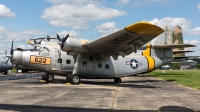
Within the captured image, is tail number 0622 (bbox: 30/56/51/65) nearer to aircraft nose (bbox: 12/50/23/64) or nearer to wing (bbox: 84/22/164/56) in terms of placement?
aircraft nose (bbox: 12/50/23/64)

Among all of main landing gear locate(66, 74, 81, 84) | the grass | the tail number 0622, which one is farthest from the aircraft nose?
the grass

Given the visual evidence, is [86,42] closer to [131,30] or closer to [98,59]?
[98,59]

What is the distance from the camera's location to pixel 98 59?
20297 millimetres

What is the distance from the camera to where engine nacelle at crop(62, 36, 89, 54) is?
17.3m

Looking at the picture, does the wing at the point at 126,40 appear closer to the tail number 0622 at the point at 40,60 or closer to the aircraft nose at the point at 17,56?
the tail number 0622 at the point at 40,60

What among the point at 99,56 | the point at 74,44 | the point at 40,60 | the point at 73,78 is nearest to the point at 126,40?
the point at 74,44

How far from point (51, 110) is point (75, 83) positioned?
10926 mm

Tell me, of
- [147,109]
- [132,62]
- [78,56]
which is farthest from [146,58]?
[147,109]

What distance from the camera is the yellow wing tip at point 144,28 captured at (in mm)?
13274

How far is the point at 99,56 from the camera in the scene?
2027 centimetres

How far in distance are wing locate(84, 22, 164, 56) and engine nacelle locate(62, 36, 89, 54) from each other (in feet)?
1.42

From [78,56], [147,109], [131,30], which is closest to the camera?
[147,109]

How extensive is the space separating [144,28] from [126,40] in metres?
2.60

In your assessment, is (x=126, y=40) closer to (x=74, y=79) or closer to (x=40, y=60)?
(x=74, y=79)
